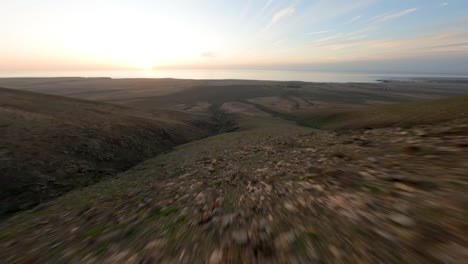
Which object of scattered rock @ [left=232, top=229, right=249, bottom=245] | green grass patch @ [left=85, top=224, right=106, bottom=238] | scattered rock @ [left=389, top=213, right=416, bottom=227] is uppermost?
scattered rock @ [left=389, top=213, right=416, bottom=227]

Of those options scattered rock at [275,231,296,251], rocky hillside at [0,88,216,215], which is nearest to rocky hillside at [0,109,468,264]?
scattered rock at [275,231,296,251]

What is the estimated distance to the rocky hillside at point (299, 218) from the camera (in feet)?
11.5

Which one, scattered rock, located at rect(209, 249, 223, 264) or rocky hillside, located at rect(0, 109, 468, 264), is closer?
rocky hillside, located at rect(0, 109, 468, 264)

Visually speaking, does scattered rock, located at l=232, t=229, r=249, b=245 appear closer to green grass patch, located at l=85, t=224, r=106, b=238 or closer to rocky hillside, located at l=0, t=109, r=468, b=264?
rocky hillside, located at l=0, t=109, r=468, b=264

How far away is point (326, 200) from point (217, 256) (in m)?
3.04

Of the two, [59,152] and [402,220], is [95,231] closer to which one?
[402,220]

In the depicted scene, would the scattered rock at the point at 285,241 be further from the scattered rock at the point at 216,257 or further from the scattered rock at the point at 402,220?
the scattered rock at the point at 402,220

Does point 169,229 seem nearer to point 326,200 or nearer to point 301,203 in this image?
point 301,203

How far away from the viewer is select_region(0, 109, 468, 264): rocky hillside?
3520 mm

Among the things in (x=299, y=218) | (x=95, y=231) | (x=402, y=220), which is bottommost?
(x=95, y=231)

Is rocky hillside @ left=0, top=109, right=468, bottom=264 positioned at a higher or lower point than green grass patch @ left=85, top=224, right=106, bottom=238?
higher

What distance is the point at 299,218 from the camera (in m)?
4.86

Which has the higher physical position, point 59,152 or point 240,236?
point 240,236

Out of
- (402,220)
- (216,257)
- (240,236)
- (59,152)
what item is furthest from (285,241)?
(59,152)
